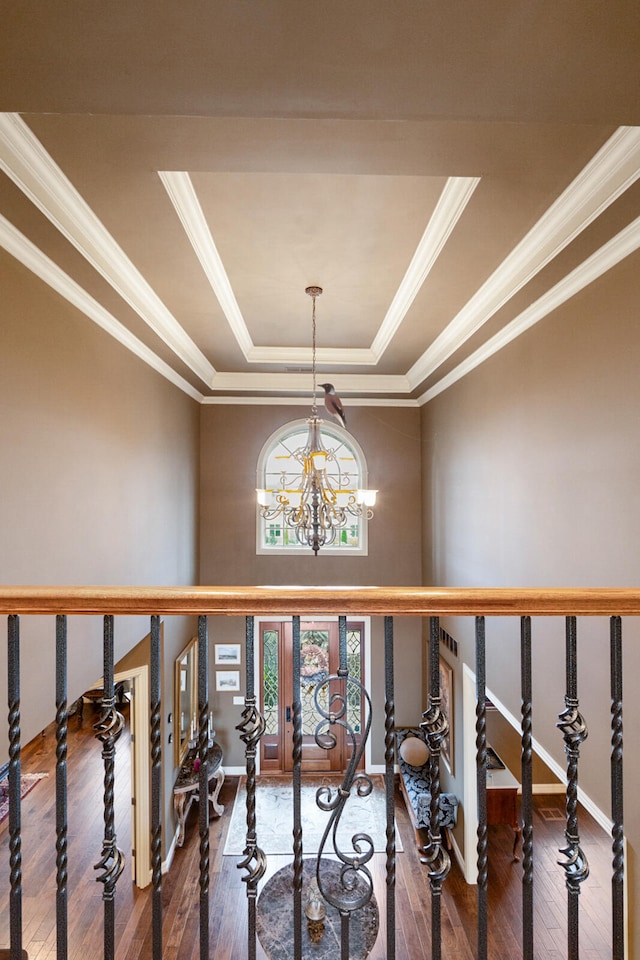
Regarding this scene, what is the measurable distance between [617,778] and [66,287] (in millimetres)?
3168

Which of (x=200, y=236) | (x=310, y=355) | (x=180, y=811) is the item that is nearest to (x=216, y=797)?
(x=180, y=811)

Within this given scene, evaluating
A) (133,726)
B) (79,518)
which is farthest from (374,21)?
(133,726)

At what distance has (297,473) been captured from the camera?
6426 millimetres

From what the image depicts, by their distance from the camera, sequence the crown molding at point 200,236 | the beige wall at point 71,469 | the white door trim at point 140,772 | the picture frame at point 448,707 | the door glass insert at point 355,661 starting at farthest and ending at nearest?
1. the door glass insert at point 355,661
2. the picture frame at point 448,707
3. the white door trim at point 140,772
4. the beige wall at point 71,469
5. the crown molding at point 200,236

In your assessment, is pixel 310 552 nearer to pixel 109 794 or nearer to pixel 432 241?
pixel 432 241

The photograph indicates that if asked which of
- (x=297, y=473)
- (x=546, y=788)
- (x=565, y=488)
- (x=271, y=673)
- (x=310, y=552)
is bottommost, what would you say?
(x=546, y=788)

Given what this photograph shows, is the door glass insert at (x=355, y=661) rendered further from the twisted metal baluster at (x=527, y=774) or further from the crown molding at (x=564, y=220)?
the twisted metal baluster at (x=527, y=774)

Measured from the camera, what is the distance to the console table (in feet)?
17.2

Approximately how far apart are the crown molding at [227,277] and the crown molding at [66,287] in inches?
28.0

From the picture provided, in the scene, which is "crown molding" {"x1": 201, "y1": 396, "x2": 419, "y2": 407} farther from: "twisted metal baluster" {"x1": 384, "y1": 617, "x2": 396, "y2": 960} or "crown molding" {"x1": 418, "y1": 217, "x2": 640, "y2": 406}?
"twisted metal baluster" {"x1": 384, "y1": 617, "x2": 396, "y2": 960}

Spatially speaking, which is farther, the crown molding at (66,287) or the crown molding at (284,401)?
the crown molding at (284,401)

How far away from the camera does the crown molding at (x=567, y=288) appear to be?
7.41 feet

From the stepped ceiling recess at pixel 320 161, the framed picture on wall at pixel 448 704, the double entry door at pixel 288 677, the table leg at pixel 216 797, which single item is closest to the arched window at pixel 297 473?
the double entry door at pixel 288 677

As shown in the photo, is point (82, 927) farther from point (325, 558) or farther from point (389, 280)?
point (389, 280)
